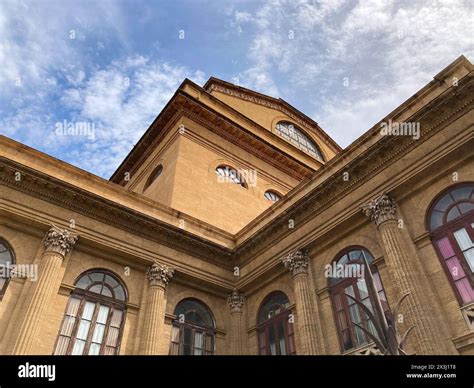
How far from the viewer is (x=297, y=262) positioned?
14.1 metres

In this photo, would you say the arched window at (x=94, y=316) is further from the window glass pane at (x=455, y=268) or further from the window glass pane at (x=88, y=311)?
the window glass pane at (x=455, y=268)

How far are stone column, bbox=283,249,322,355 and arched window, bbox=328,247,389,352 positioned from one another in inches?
28.5

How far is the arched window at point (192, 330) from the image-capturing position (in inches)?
556

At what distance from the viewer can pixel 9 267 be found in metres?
12.0

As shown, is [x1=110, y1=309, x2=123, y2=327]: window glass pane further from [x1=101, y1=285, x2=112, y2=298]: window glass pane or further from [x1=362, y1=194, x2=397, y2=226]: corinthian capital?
[x1=362, y1=194, x2=397, y2=226]: corinthian capital

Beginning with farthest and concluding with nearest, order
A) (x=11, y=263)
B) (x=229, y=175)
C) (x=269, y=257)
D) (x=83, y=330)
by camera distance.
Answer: (x=229, y=175) < (x=269, y=257) < (x=83, y=330) < (x=11, y=263)

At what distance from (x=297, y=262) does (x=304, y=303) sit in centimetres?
151

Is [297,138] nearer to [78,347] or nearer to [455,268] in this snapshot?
[455,268]

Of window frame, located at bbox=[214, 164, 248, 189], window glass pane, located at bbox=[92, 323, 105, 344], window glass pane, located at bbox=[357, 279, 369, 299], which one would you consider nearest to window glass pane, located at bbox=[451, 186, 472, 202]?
window glass pane, located at bbox=[357, 279, 369, 299]

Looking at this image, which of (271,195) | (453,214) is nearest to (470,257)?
(453,214)

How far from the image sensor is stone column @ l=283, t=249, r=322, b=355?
1238 centimetres

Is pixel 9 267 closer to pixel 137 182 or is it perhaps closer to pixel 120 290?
pixel 120 290

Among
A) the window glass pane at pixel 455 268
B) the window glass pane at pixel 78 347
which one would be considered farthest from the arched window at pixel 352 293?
the window glass pane at pixel 78 347
